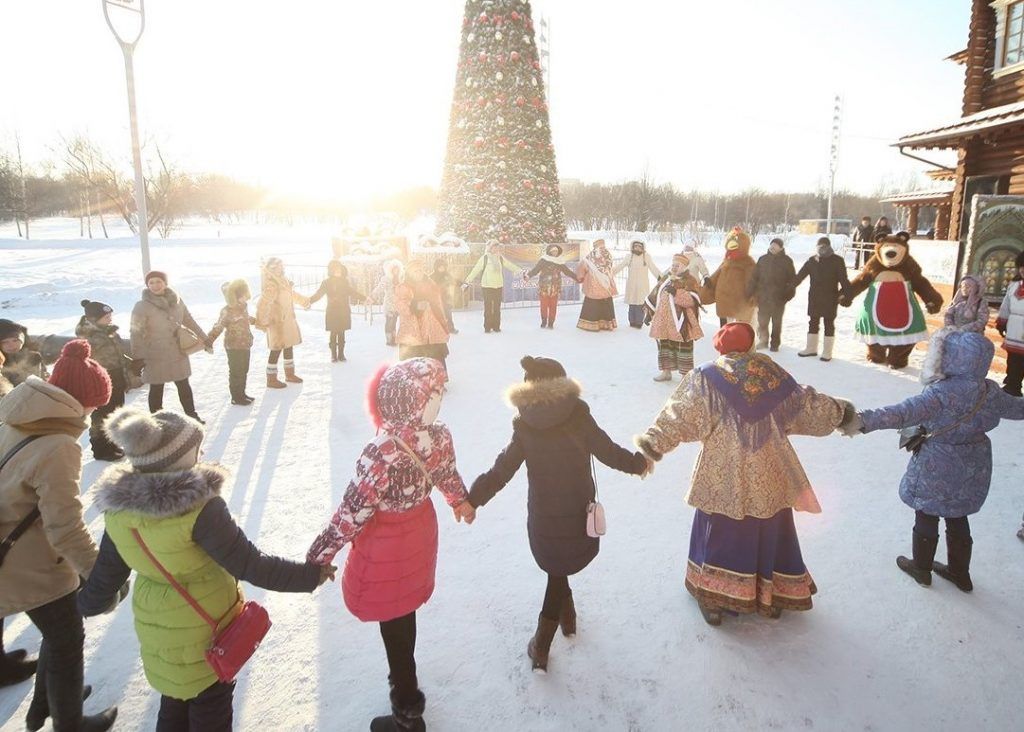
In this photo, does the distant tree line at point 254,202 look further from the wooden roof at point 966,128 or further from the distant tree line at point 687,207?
the wooden roof at point 966,128

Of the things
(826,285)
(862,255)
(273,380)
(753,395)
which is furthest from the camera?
(862,255)

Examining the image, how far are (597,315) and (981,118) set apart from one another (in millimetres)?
8262

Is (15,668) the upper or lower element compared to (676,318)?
lower

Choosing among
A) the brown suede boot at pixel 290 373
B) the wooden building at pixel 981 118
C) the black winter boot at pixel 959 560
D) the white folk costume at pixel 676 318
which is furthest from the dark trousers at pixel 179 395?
the wooden building at pixel 981 118

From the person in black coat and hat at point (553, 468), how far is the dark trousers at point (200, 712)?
3.90ft

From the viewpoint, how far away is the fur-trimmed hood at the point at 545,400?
8.50ft

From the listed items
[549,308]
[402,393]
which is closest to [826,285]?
[549,308]

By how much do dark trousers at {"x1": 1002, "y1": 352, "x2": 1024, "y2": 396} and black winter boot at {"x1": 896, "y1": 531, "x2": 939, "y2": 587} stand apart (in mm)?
4251

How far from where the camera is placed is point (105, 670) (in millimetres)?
2842

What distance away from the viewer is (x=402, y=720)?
8.03 ft

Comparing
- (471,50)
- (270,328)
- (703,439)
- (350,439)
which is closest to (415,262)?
→ (270,328)

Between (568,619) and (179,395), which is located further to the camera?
(179,395)

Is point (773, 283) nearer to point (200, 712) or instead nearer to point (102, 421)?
point (102, 421)

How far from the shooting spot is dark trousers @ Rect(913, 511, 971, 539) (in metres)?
3.30
